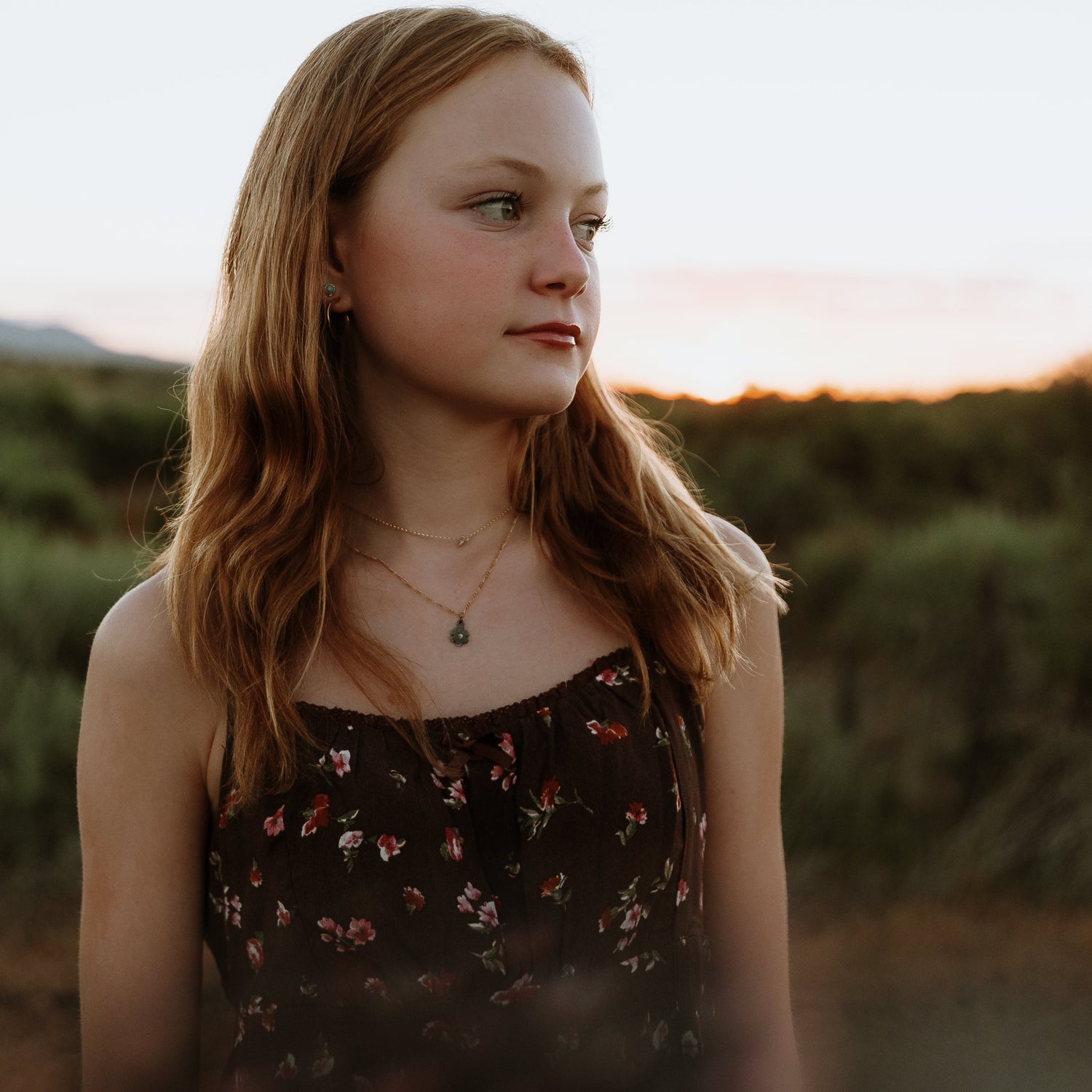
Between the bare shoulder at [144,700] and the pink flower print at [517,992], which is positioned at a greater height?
the bare shoulder at [144,700]

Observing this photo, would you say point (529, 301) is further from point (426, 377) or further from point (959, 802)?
point (959, 802)

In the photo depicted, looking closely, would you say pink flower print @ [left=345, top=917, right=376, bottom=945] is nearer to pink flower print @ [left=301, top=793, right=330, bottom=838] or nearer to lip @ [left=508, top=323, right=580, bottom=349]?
pink flower print @ [left=301, top=793, right=330, bottom=838]

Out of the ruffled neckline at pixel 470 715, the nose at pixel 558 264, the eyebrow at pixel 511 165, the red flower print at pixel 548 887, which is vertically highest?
the eyebrow at pixel 511 165

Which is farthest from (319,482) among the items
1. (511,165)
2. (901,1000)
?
(901,1000)

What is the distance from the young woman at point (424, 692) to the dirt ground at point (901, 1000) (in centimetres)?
128

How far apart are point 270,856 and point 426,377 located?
0.66 metres

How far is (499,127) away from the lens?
1.46 meters

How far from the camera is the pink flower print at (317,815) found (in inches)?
56.8

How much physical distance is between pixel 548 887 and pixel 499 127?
3.19 ft

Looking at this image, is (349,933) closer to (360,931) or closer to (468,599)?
(360,931)

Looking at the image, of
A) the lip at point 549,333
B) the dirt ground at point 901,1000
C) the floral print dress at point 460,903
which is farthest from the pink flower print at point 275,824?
the dirt ground at point 901,1000

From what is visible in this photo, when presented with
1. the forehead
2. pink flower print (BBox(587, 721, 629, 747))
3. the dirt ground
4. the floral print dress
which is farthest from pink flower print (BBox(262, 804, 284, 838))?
the dirt ground

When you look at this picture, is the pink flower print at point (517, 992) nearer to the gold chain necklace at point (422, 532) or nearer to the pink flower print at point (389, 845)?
the pink flower print at point (389, 845)

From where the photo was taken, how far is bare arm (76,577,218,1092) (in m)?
1.49
